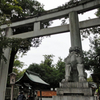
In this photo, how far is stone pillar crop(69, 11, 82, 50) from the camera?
7.18 metres

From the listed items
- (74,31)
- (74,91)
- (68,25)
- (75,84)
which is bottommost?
(74,91)

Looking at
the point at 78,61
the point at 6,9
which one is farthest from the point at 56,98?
the point at 6,9

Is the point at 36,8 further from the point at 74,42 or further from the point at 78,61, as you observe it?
the point at 78,61

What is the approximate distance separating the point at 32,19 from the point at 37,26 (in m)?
0.91

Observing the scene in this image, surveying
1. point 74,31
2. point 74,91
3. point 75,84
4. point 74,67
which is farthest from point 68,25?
point 74,91

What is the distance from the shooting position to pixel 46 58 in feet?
93.3

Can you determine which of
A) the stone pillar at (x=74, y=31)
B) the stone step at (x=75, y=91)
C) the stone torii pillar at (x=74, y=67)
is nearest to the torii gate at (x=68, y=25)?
the stone pillar at (x=74, y=31)

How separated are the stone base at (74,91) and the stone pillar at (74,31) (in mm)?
3340

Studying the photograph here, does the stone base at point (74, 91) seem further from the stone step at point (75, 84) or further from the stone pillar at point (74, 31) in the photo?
the stone pillar at point (74, 31)

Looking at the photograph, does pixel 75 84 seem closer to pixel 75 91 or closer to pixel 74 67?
pixel 75 91

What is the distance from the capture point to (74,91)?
13.4 ft

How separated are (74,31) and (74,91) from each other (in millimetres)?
4388

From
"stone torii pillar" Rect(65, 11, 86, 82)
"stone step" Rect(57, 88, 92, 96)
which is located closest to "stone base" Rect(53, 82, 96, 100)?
"stone step" Rect(57, 88, 92, 96)

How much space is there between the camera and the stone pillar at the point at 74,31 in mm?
7181
